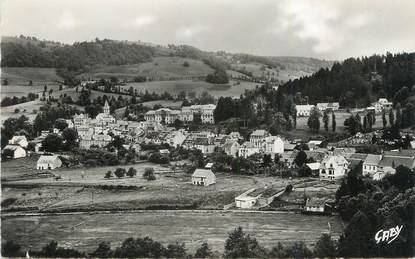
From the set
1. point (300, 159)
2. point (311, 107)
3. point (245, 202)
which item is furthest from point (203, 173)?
point (311, 107)

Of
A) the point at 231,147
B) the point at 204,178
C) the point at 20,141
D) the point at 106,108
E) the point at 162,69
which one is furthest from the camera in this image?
the point at 162,69

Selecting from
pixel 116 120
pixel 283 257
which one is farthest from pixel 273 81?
pixel 283 257

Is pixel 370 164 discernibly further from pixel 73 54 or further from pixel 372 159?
pixel 73 54

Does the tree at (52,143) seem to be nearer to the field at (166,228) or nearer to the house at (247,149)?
the house at (247,149)

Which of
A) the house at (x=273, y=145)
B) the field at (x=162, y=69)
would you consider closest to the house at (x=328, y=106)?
the field at (x=162, y=69)

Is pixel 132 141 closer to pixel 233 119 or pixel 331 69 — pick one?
pixel 233 119

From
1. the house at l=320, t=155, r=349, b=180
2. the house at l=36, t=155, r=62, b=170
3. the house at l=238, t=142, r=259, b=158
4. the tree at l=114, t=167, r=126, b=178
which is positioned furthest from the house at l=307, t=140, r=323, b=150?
the house at l=36, t=155, r=62, b=170
